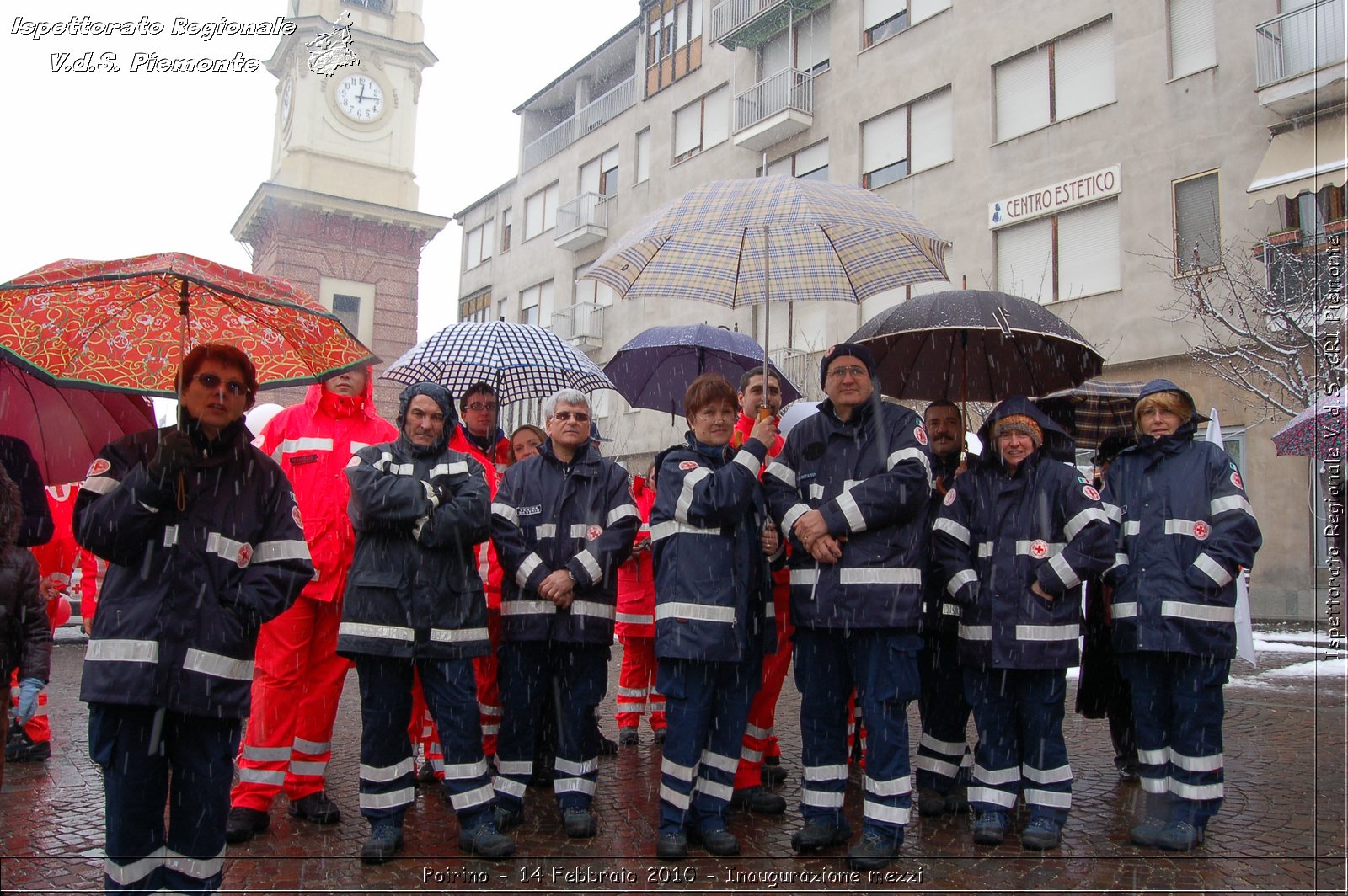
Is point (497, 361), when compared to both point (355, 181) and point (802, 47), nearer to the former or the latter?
point (802, 47)

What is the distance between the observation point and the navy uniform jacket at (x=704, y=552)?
4406 mm

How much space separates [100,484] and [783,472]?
9.10 feet

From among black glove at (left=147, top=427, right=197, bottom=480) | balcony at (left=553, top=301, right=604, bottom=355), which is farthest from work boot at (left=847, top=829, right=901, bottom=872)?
balcony at (left=553, top=301, right=604, bottom=355)

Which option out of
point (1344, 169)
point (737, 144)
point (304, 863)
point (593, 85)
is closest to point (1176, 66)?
point (1344, 169)

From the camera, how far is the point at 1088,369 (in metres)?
5.92

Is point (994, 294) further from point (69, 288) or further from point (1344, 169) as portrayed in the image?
Result: point (1344, 169)

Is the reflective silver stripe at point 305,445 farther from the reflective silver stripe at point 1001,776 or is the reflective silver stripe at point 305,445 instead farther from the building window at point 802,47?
the building window at point 802,47

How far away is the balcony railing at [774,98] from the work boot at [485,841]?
75.1ft

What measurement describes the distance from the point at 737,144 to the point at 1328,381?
1802 cm

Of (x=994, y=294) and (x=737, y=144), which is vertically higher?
(x=737, y=144)

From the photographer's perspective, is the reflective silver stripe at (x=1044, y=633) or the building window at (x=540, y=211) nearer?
the reflective silver stripe at (x=1044, y=633)

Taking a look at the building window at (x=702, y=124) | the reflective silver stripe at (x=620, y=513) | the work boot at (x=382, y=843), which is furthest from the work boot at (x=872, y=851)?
the building window at (x=702, y=124)

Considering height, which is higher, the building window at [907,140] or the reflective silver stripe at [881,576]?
the building window at [907,140]

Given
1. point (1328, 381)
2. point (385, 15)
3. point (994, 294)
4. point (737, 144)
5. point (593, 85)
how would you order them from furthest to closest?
1. point (593, 85)
2. point (385, 15)
3. point (737, 144)
4. point (1328, 381)
5. point (994, 294)
